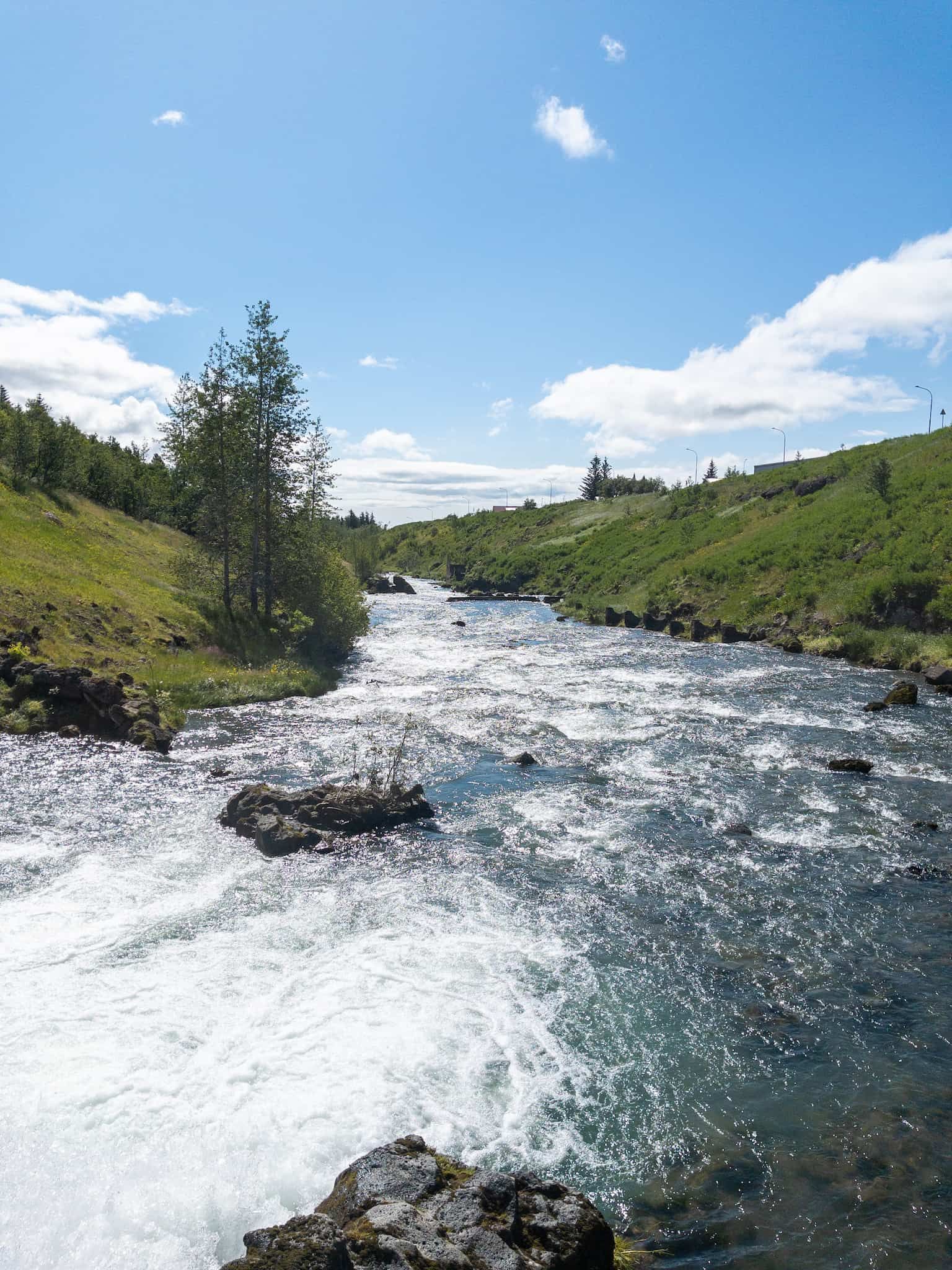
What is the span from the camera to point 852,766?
21.2 m

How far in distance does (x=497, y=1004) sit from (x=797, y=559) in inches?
1954

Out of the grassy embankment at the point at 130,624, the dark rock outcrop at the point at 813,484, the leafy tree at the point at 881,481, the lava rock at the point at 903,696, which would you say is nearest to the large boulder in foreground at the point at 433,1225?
the grassy embankment at the point at 130,624

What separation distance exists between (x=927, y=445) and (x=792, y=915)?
6430cm

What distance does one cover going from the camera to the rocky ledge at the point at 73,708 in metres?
22.7

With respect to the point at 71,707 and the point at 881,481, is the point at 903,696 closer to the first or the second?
the point at 71,707

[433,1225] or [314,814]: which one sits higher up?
[433,1225]


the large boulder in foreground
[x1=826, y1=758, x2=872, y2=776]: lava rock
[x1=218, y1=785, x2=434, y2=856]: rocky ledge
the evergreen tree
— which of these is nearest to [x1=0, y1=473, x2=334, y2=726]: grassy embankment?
[x1=218, y1=785, x2=434, y2=856]: rocky ledge

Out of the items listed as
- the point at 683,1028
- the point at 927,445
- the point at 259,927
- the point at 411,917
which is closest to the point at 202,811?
the point at 259,927

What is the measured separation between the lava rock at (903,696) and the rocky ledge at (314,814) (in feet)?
65.0

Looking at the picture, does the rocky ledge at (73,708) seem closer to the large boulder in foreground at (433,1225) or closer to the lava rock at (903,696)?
the large boulder in foreground at (433,1225)

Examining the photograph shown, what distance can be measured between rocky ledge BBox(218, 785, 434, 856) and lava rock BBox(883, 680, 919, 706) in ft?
65.0

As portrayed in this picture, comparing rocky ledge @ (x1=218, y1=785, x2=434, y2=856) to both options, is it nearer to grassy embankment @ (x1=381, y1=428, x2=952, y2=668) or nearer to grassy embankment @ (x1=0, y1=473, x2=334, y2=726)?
grassy embankment @ (x1=0, y1=473, x2=334, y2=726)

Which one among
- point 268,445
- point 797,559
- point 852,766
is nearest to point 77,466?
point 268,445

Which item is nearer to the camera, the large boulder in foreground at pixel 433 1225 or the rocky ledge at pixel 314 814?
the large boulder in foreground at pixel 433 1225
